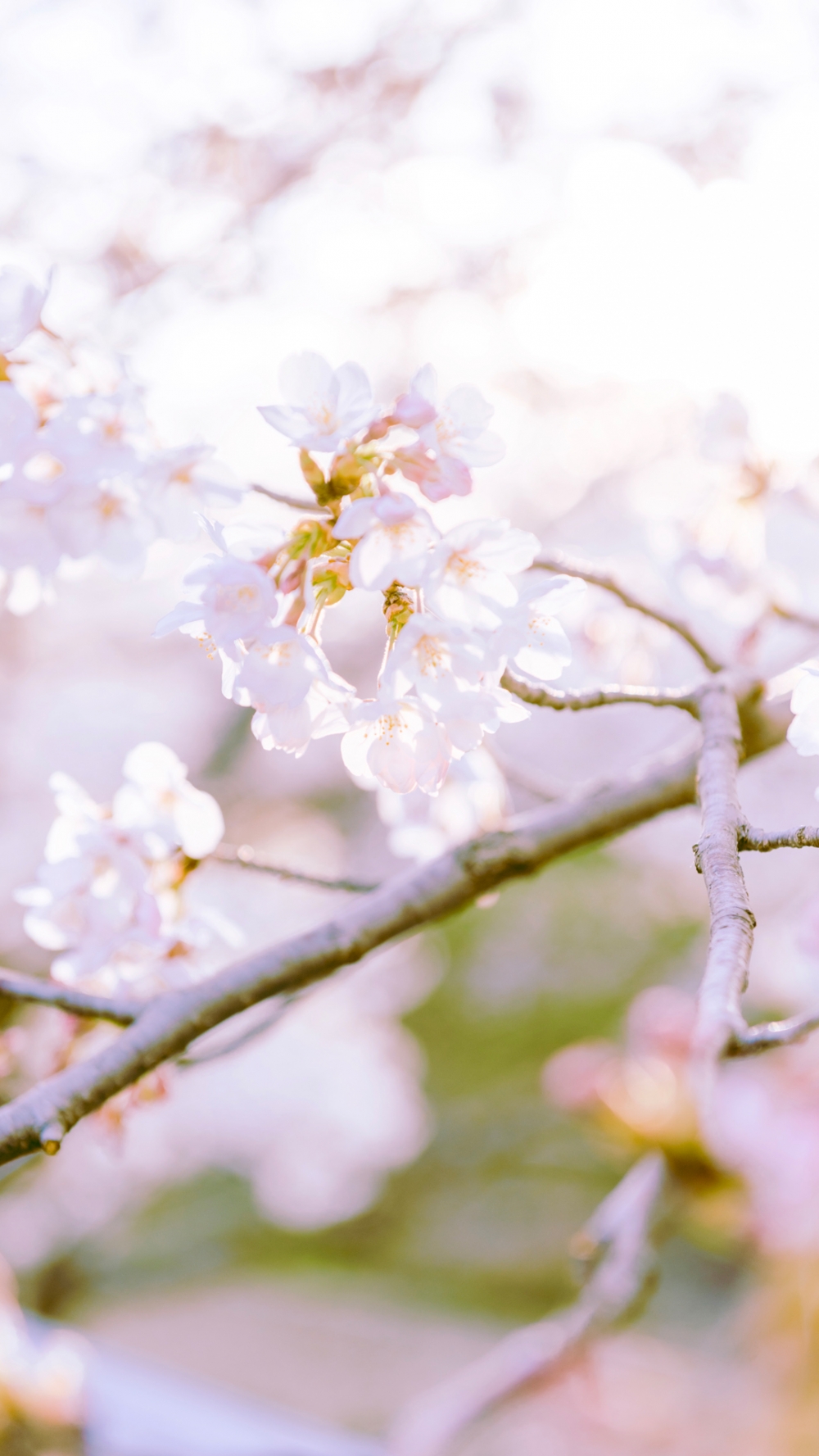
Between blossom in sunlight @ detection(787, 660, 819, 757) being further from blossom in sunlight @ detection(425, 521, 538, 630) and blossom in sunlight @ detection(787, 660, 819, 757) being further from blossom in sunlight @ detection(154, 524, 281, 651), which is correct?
blossom in sunlight @ detection(154, 524, 281, 651)

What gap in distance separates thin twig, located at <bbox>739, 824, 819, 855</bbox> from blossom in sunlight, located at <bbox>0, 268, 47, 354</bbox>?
530mm

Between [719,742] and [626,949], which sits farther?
→ [626,949]

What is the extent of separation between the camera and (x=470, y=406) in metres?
0.52

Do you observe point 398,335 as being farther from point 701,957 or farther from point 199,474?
point 701,957

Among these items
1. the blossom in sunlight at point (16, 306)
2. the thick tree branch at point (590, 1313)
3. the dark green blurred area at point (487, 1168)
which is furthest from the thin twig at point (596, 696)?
the dark green blurred area at point (487, 1168)

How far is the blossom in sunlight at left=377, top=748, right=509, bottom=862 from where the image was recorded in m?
0.87

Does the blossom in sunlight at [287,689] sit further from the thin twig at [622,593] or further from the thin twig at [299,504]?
the thin twig at [622,593]

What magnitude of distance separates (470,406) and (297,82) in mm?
2354

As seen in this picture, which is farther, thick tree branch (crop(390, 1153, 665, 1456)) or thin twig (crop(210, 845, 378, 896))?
thick tree branch (crop(390, 1153, 665, 1456))

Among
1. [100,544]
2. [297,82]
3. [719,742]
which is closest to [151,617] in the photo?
[297,82]

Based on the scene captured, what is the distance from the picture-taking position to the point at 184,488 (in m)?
0.64

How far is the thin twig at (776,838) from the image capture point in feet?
1.45

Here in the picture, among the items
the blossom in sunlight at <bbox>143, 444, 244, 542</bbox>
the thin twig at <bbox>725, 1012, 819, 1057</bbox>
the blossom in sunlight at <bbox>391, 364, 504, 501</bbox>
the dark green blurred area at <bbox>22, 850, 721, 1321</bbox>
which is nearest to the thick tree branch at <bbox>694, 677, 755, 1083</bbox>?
the thin twig at <bbox>725, 1012, 819, 1057</bbox>

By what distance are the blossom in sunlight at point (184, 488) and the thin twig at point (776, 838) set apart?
38 cm
